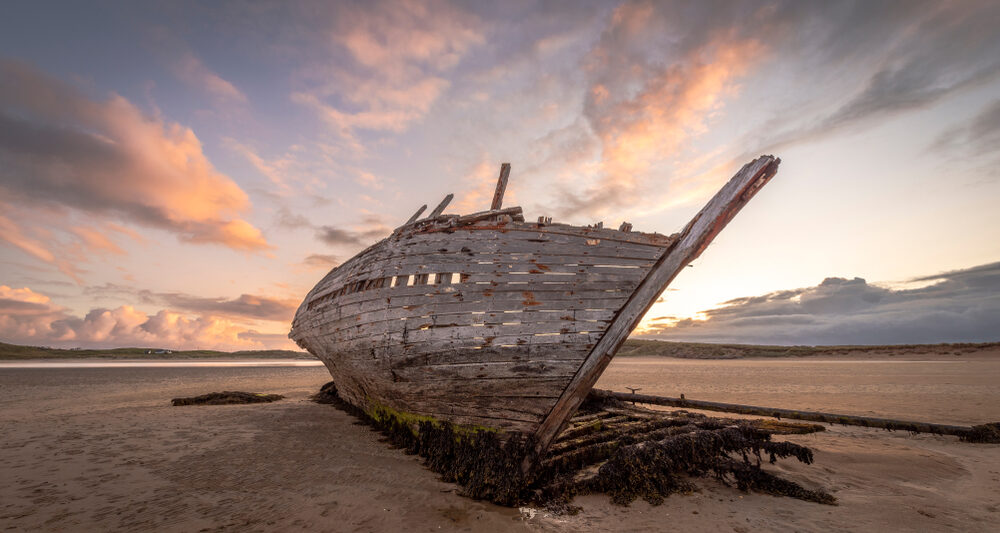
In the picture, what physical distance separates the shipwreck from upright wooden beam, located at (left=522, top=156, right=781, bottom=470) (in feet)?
0.04

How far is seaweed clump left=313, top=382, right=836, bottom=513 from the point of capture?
4633mm

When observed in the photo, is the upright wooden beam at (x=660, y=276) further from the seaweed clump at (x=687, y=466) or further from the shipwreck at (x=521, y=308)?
the seaweed clump at (x=687, y=466)

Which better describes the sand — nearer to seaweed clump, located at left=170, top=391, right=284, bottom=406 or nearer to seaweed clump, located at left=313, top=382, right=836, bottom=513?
seaweed clump, located at left=313, top=382, right=836, bottom=513

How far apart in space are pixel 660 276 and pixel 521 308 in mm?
1824

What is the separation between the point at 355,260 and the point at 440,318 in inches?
166

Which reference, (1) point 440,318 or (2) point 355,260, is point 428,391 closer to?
(1) point 440,318

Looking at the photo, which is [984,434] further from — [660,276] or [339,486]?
[339,486]

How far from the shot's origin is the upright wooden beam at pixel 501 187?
6.38 meters

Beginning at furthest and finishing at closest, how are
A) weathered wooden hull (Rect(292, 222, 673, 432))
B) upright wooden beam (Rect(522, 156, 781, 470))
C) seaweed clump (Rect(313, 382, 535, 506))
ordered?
1. weathered wooden hull (Rect(292, 222, 673, 432))
2. upright wooden beam (Rect(522, 156, 781, 470))
3. seaweed clump (Rect(313, 382, 535, 506))

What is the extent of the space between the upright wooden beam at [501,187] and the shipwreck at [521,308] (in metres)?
0.61

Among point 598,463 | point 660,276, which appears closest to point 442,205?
point 660,276

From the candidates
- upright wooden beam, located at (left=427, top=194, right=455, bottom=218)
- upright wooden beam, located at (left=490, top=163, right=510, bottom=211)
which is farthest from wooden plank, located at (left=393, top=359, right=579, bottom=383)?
upright wooden beam, located at (left=427, top=194, right=455, bottom=218)

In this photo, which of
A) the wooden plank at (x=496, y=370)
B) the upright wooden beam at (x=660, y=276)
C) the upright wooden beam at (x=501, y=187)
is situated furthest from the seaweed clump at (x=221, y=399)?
the upright wooden beam at (x=660, y=276)

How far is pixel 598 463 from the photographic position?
598 centimetres
